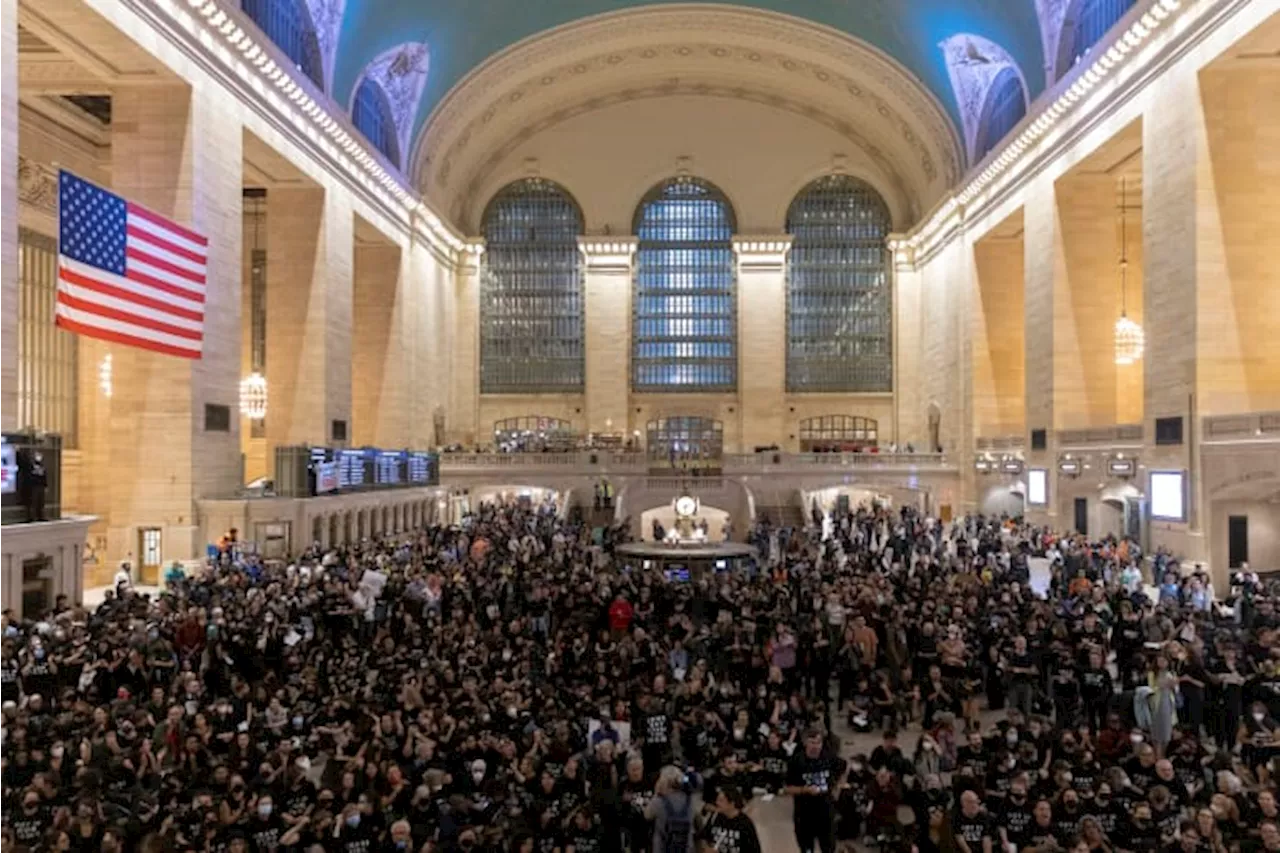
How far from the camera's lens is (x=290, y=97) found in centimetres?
2758

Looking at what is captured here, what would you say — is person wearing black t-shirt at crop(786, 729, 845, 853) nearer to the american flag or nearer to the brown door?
the american flag

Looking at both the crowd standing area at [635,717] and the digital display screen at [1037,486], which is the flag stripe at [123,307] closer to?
the crowd standing area at [635,717]

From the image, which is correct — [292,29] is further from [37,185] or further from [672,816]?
[672,816]

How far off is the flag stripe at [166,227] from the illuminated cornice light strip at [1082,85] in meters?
20.3

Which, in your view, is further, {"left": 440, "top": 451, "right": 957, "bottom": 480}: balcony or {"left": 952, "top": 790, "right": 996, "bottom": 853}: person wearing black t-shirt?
{"left": 440, "top": 451, "right": 957, "bottom": 480}: balcony

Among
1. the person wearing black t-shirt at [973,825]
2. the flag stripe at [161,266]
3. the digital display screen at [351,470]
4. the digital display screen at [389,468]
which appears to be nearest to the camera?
the person wearing black t-shirt at [973,825]

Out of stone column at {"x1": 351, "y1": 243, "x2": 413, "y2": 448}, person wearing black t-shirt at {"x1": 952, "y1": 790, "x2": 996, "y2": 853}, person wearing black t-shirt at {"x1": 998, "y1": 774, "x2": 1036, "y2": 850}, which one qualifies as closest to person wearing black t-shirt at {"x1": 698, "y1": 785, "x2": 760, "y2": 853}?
person wearing black t-shirt at {"x1": 952, "y1": 790, "x2": 996, "y2": 853}

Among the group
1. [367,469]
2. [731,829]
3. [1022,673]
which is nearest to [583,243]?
[367,469]

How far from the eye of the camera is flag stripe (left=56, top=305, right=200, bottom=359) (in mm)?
17875

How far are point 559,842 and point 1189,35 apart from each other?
21378mm

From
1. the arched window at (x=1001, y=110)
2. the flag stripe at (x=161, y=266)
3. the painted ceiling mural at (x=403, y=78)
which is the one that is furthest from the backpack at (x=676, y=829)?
the painted ceiling mural at (x=403, y=78)

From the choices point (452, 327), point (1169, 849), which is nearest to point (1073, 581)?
point (1169, 849)

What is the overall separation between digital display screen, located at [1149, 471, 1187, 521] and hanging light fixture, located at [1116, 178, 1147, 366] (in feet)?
11.2

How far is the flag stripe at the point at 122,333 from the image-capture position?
17875mm
